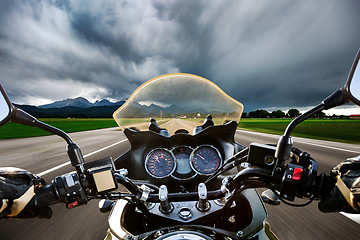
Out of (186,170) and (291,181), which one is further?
(186,170)

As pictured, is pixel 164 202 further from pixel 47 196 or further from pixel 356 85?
pixel 356 85

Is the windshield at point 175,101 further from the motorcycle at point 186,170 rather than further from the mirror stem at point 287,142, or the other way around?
the mirror stem at point 287,142

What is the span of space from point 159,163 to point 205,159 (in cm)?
54

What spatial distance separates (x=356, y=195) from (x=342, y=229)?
237cm

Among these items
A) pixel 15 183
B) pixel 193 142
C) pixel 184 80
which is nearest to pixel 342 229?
pixel 193 142

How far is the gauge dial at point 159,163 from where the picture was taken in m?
2.08

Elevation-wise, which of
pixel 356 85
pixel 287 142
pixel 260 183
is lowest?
pixel 260 183

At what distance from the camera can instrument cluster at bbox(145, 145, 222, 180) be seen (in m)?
2.10

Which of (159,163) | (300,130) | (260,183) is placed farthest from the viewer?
(300,130)

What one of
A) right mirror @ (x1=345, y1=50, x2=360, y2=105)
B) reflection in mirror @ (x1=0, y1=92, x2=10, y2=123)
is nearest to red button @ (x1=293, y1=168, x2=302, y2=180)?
right mirror @ (x1=345, y1=50, x2=360, y2=105)

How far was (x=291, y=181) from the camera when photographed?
88 centimetres

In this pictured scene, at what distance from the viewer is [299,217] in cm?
272

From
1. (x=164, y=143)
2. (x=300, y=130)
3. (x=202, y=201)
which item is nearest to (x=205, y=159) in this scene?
(x=164, y=143)

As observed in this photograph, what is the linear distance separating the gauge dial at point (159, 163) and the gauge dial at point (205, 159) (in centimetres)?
27
